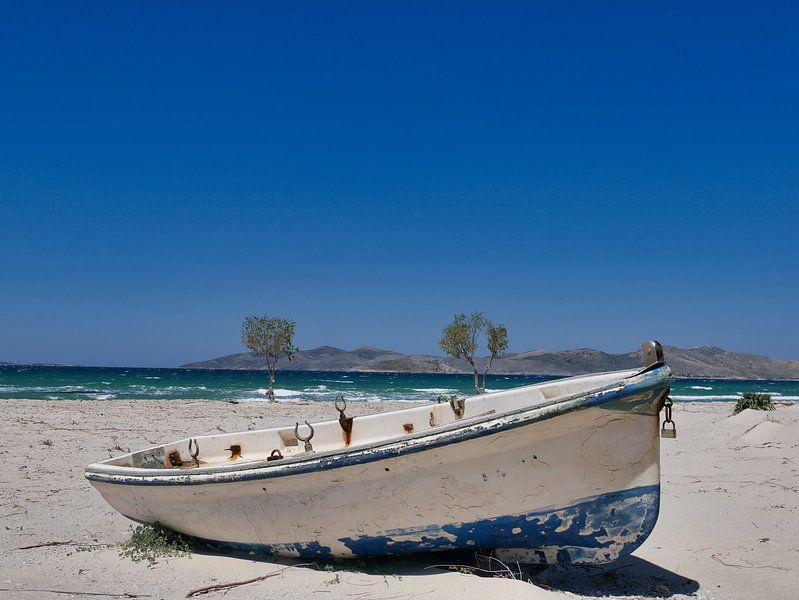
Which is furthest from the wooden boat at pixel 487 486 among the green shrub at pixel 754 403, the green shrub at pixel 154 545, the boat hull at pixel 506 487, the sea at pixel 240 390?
the green shrub at pixel 754 403

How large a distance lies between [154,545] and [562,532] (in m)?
3.47

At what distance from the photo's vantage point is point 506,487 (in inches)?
166

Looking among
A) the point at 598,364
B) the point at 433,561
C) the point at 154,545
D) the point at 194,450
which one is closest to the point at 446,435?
the point at 433,561

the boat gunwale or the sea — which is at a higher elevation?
the boat gunwale

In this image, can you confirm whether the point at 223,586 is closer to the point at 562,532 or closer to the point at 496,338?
the point at 562,532

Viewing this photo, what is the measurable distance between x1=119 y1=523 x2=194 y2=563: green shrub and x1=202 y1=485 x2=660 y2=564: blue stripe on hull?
2.00 meters

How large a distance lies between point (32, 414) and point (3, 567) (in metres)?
16.1

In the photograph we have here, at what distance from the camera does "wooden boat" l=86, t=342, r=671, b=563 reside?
161 inches

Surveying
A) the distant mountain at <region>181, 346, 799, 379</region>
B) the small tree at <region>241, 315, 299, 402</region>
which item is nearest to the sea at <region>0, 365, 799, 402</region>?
the small tree at <region>241, 315, 299, 402</region>

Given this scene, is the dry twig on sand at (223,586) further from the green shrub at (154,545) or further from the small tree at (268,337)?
the small tree at (268,337)

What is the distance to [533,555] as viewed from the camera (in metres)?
4.38

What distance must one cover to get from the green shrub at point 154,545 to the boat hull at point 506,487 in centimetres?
126

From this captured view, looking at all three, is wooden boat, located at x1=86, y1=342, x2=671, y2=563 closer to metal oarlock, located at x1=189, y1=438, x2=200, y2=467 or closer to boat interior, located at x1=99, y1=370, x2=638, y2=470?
boat interior, located at x1=99, y1=370, x2=638, y2=470

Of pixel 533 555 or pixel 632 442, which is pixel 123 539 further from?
pixel 632 442
